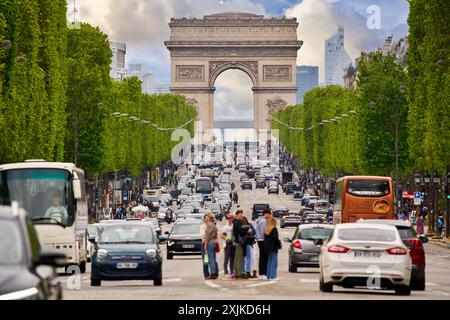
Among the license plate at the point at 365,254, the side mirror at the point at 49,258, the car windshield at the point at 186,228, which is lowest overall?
the license plate at the point at 365,254

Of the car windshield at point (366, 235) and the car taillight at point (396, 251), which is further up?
the car windshield at point (366, 235)

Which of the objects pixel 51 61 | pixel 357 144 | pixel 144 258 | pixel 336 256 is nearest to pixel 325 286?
pixel 336 256

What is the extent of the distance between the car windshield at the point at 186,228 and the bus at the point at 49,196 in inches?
700

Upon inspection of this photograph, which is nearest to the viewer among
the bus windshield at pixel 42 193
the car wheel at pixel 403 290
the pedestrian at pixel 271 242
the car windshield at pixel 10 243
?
the car windshield at pixel 10 243

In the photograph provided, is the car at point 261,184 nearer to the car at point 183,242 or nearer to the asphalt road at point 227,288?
the car at point 183,242

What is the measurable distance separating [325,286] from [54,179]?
12.3 m

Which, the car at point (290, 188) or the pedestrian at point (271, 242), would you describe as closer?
the pedestrian at point (271, 242)

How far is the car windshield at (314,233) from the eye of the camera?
44.2 m

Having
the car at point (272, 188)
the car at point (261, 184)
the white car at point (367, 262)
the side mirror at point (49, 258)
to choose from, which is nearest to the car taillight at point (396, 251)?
the white car at point (367, 262)

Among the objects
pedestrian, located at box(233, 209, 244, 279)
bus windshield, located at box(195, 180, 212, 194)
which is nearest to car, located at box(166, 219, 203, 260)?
pedestrian, located at box(233, 209, 244, 279)

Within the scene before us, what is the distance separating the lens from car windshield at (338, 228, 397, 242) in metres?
29.6
